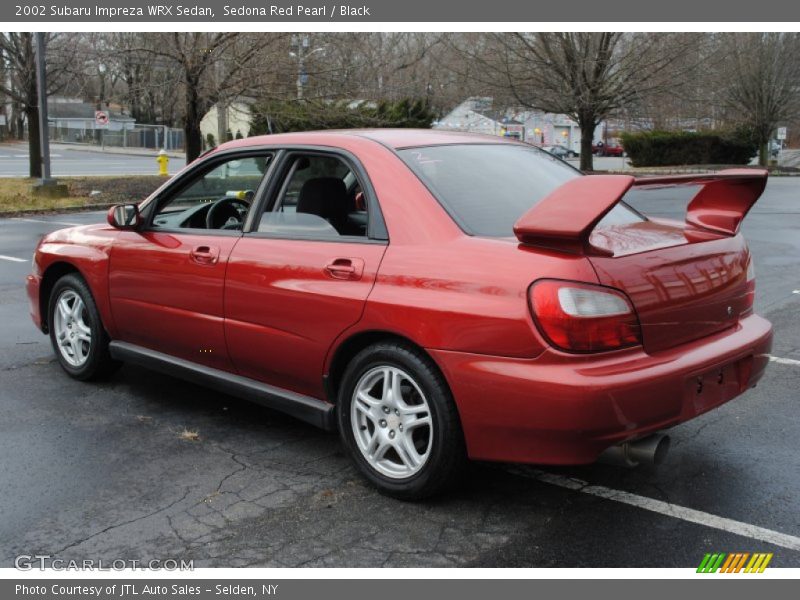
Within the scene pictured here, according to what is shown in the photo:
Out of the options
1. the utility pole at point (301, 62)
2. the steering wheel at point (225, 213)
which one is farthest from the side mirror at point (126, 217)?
the utility pole at point (301, 62)

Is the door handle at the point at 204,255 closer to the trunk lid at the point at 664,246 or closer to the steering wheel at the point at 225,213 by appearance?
the steering wheel at the point at 225,213

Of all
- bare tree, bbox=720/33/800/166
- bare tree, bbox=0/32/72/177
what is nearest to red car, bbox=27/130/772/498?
bare tree, bbox=0/32/72/177

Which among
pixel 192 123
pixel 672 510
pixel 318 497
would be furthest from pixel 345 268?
pixel 192 123

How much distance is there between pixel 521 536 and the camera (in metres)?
3.48

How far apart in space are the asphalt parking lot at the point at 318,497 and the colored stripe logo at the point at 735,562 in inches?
1.6

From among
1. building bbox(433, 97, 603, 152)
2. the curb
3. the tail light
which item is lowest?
the curb

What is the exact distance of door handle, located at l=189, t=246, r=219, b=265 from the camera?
455 centimetres

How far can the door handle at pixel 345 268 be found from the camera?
388 centimetres

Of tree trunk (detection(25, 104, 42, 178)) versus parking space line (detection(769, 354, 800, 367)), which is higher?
tree trunk (detection(25, 104, 42, 178))

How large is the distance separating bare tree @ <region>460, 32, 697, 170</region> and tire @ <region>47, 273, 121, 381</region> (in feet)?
91.0

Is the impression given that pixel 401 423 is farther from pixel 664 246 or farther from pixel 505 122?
pixel 505 122

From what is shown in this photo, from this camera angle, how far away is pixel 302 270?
4094mm

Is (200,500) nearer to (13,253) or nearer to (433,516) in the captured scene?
(433,516)

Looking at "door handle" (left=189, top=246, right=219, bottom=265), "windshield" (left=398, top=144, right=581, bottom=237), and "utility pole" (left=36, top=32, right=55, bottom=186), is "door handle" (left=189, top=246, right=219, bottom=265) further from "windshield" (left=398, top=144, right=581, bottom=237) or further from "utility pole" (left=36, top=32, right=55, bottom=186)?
"utility pole" (left=36, top=32, right=55, bottom=186)
